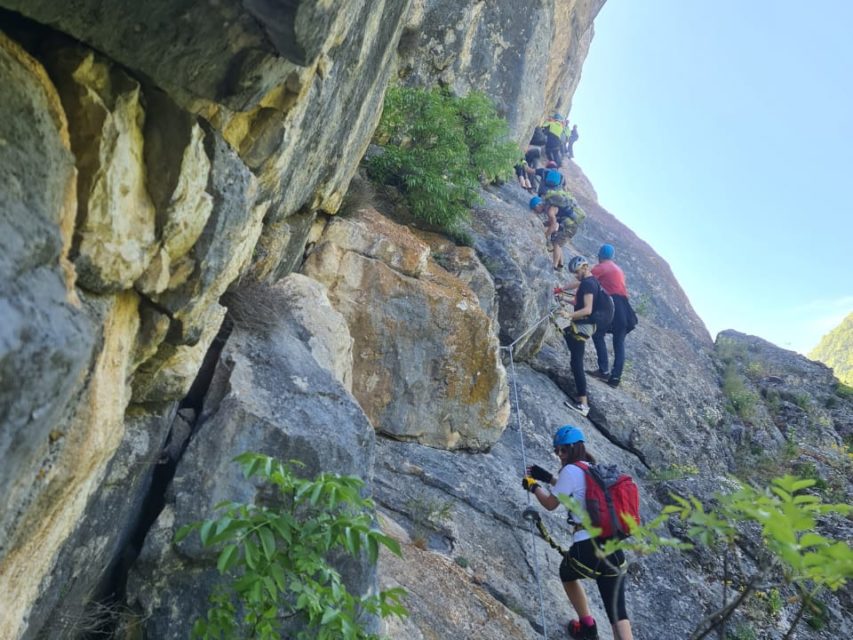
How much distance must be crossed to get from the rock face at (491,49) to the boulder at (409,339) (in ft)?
18.5

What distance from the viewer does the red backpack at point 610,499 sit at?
575 cm

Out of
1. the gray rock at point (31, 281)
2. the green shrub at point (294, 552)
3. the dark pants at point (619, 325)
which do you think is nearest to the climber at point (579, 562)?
the green shrub at point (294, 552)

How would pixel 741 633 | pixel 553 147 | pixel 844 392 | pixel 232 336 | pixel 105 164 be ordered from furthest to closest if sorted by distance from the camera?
pixel 553 147 → pixel 844 392 → pixel 741 633 → pixel 232 336 → pixel 105 164

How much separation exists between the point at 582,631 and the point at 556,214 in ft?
38.6

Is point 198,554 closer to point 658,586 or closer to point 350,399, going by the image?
point 350,399

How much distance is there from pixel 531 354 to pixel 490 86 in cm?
732

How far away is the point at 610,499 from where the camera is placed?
5.89 m

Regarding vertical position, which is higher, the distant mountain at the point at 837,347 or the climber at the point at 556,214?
the distant mountain at the point at 837,347

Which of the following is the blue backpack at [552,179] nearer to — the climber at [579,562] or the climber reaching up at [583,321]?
the climber reaching up at [583,321]

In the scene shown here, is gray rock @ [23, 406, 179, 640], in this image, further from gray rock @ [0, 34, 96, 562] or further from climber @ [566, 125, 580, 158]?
climber @ [566, 125, 580, 158]

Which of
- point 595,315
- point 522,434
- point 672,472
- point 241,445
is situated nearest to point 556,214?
point 595,315

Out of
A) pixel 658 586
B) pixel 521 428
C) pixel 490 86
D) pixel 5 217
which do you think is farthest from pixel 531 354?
pixel 5 217

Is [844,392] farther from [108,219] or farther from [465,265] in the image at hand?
[108,219]

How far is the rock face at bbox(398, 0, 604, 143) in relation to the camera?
43.2 ft
